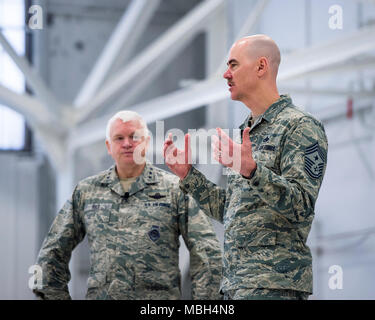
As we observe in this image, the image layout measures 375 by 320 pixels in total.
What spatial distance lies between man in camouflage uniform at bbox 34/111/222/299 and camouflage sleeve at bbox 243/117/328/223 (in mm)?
1666

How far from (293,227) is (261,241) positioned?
0.53 feet

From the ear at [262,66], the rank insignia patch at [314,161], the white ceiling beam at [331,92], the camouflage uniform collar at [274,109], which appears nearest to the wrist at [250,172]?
the rank insignia patch at [314,161]

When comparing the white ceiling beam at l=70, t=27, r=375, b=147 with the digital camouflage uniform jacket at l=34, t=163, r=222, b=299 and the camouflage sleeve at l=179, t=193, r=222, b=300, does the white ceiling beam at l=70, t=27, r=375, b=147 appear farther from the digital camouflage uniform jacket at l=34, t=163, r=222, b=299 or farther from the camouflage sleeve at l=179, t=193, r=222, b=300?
the camouflage sleeve at l=179, t=193, r=222, b=300

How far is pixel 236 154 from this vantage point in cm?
325

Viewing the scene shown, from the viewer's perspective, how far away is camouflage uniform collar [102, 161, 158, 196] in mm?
5262

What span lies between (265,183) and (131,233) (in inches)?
80.2

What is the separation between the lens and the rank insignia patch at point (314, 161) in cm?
344

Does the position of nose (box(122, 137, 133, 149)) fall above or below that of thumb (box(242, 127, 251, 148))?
above

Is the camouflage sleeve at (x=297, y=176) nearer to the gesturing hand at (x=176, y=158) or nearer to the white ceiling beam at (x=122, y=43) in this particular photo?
the gesturing hand at (x=176, y=158)

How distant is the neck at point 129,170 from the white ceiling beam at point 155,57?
5557mm

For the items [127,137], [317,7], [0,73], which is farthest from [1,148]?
[127,137]

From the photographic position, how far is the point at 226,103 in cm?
1476

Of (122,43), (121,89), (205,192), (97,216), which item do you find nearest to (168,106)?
(121,89)
